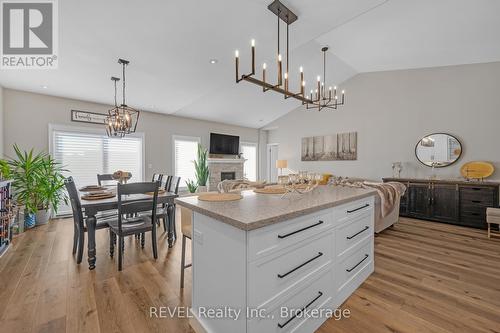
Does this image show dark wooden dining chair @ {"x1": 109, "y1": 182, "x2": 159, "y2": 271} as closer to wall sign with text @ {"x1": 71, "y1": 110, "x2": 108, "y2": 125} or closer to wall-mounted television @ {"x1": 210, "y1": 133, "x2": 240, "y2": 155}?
wall sign with text @ {"x1": 71, "y1": 110, "x2": 108, "y2": 125}

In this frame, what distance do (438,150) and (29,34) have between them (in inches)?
290

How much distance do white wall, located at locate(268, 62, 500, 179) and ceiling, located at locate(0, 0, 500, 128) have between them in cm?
36

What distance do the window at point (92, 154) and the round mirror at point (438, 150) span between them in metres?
6.67

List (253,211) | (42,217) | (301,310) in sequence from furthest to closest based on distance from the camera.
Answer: (42,217), (301,310), (253,211)

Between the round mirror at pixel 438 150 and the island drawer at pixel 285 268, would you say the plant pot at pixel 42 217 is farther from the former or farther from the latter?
the round mirror at pixel 438 150

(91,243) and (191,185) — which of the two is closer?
(91,243)

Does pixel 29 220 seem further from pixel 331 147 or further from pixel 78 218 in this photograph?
pixel 331 147

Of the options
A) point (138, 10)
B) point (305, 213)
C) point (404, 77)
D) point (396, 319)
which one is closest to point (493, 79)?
point (404, 77)

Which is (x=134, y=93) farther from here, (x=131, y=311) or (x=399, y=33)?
(x=399, y=33)

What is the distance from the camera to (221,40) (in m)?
3.25

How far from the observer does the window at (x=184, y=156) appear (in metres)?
6.27

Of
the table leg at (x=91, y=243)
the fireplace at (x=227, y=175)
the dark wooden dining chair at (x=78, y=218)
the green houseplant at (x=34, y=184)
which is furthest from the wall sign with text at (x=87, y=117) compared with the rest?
the fireplace at (x=227, y=175)

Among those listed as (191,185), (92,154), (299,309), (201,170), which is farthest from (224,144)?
(299,309)

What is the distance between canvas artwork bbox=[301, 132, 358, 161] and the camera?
608 centimetres
